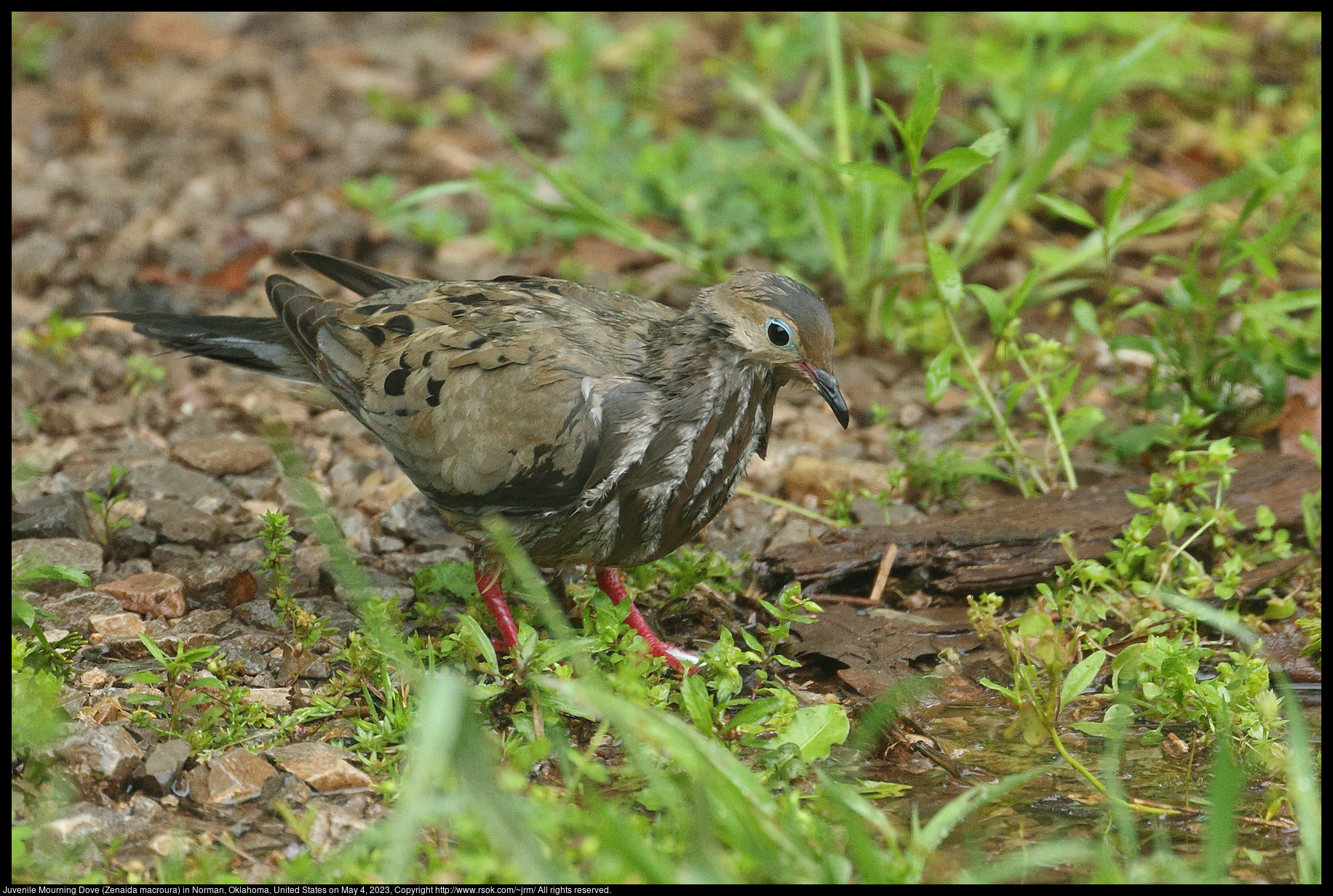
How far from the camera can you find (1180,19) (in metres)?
5.55

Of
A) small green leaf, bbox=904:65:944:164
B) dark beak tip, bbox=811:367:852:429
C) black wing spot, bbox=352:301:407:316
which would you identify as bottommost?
dark beak tip, bbox=811:367:852:429

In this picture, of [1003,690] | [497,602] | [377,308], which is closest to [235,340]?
[377,308]

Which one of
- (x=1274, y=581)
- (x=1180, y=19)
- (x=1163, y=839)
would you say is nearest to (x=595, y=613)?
(x=1163, y=839)

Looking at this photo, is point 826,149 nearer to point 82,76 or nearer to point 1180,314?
point 1180,314

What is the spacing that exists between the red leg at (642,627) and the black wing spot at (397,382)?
0.99m

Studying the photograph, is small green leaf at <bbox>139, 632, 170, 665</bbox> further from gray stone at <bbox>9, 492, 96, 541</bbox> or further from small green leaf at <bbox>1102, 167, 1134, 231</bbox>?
small green leaf at <bbox>1102, 167, 1134, 231</bbox>

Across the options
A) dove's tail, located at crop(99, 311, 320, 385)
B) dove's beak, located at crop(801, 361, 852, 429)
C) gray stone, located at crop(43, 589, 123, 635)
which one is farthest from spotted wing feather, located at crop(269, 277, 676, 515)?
gray stone, located at crop(43, 589, 123, 635)

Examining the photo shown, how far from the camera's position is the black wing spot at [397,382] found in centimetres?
456

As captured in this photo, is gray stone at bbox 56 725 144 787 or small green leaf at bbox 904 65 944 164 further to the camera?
small green leaf at bbox 904 65 944 164

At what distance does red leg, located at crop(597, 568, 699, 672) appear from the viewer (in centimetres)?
433

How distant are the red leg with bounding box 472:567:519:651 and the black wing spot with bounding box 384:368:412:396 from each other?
70 centimetres

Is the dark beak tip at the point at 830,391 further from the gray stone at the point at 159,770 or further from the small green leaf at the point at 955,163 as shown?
the gray stone at the point at 159,770

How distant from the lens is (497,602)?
4551 millimetres

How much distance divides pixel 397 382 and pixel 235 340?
0.88m
